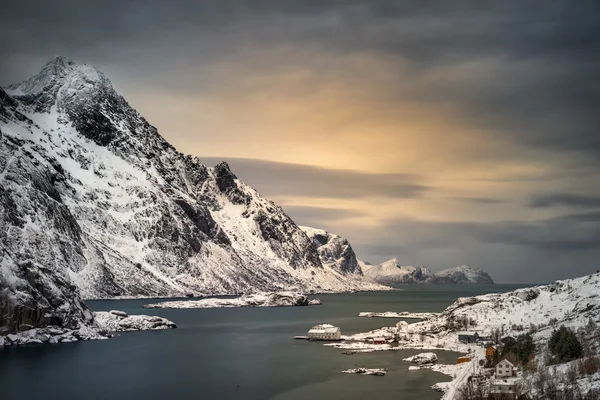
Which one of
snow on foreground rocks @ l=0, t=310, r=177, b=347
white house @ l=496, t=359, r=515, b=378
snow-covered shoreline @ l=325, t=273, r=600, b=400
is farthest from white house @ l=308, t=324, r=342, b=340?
white house @ l=496, t=359, r=515, b=378

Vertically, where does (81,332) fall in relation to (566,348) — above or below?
below

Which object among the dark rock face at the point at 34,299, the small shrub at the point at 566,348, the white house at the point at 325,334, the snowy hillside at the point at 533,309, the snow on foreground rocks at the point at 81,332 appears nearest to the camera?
the small shrub at the point at 566,348

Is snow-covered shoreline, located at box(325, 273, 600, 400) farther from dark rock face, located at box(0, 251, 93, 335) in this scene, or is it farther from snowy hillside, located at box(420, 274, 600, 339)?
dark rock face, located at box(0, 251, 93, 335)

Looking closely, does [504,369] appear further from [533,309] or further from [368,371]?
[533,309]

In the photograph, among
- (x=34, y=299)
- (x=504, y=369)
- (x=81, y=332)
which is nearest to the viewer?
(x=504, y=369)

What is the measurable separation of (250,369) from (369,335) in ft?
173

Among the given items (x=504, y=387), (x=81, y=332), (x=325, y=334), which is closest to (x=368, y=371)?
(x=504, y=387)

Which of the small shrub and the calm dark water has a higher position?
the small shrub

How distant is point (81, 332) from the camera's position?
162m

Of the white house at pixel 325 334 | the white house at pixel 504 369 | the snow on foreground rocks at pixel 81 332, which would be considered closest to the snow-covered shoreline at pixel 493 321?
the white house at pixel 325 334

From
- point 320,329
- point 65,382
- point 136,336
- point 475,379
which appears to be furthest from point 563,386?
point 136,336

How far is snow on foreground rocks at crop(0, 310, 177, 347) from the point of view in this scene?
14500 cm

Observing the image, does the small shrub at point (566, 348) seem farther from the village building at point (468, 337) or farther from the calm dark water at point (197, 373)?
the village building at point (468, 337)

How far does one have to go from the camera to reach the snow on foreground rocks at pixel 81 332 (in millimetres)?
145000
